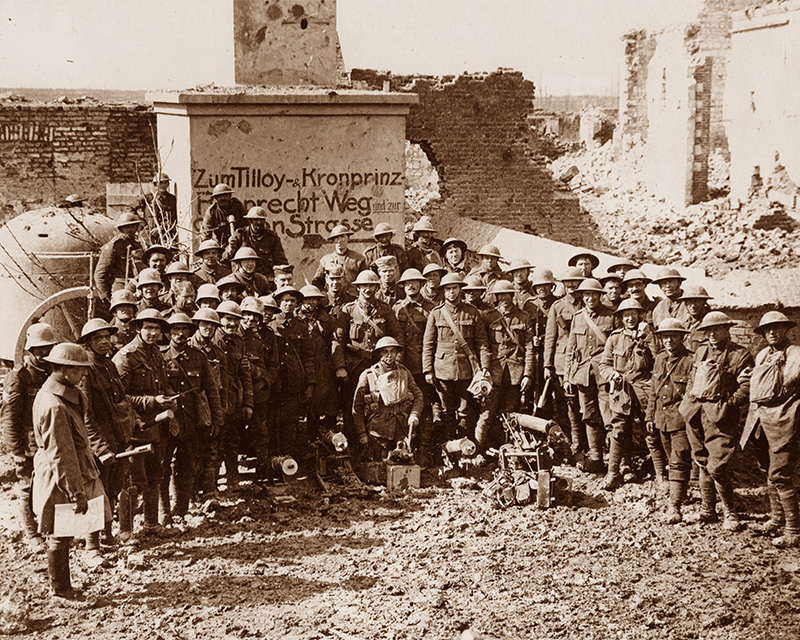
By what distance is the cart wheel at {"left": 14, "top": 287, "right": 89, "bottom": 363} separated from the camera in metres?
11.0

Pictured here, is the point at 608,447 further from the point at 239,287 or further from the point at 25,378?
the point at 25,378

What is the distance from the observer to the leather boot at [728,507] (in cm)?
891

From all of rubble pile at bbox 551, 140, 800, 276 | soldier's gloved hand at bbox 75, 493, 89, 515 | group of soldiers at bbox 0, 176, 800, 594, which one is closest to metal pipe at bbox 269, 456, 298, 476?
group of soldiers at bbox 0, 176, 800, 594

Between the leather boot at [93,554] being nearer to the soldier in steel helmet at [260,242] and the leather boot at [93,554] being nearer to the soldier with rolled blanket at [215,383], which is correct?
the soldier with rolled blanket at [215,383]

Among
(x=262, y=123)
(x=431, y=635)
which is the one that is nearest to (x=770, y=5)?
(x=262, y=123)

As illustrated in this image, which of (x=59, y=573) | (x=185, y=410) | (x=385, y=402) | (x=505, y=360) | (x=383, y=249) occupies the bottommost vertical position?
(x=59, y=573)

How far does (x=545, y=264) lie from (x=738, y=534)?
260 inches

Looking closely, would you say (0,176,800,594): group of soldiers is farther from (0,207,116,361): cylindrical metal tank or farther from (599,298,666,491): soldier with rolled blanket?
(0,207,116,361): cylindrical metal tank

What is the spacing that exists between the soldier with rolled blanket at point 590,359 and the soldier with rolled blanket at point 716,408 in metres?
1.30

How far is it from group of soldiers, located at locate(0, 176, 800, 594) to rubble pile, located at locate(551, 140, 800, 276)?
7066 millimetres

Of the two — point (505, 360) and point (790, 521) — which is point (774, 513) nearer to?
point (790, 521)

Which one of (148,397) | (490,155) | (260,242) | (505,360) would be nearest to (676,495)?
(505,360)

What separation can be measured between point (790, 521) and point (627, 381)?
2094 mm

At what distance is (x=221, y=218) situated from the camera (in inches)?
490
